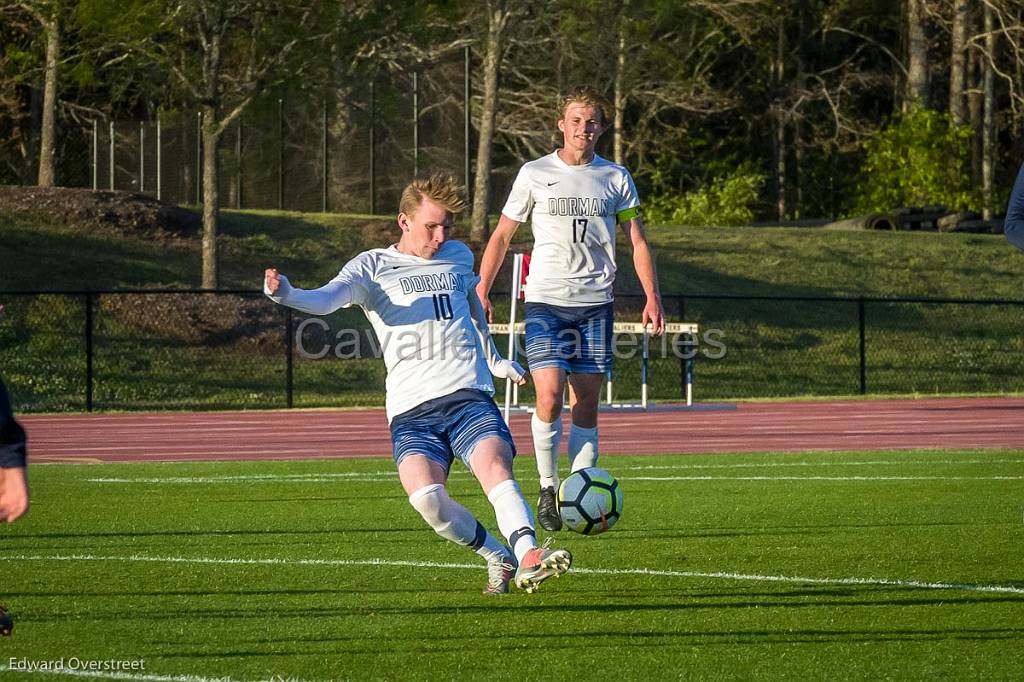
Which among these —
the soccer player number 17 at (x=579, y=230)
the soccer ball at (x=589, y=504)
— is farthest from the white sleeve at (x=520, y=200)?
the soccer ball at (x=589, y=504)

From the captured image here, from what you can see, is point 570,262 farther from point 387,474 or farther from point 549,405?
point 387,474

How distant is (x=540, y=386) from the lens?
9398mm

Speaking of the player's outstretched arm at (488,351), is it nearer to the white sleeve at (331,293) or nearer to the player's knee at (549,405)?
the white sleeve at (331,293)

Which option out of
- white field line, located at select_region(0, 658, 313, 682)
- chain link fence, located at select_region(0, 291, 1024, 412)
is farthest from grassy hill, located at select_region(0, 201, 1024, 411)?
white field line, located at select_region(0, 658, 313, 682)

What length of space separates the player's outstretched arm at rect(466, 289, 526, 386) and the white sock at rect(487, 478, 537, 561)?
0.52m

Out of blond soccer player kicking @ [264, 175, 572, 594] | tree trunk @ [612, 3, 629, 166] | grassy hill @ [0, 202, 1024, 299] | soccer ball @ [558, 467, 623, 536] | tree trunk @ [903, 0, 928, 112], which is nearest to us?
blond soccer player kicking @ [264, 175, 572, 594]

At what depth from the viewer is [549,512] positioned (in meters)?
8.99

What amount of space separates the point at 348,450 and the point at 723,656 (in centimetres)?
1079

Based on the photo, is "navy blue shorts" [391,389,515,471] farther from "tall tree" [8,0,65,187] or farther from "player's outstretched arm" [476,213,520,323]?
"tall tree" [8,0,65,187]

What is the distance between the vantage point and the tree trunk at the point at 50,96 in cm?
2862

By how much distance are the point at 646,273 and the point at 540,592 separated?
273cm

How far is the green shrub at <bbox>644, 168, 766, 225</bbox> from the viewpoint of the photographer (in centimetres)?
4153

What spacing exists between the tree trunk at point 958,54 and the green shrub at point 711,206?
6189mm

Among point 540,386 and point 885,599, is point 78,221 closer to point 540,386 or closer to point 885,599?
point 540,386
